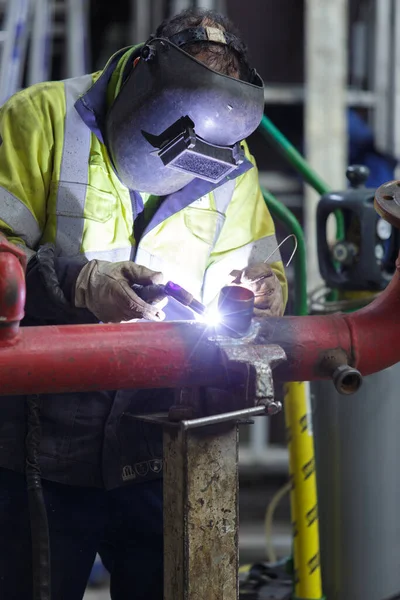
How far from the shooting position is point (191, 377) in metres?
1.24

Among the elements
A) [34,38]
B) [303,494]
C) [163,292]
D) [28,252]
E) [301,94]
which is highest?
[301,94]

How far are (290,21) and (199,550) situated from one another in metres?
4.52

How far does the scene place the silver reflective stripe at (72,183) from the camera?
161cm

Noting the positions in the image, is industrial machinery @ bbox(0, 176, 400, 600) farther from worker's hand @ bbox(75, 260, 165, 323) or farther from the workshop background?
the workshop background

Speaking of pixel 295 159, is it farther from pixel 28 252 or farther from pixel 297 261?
pixel 28 252

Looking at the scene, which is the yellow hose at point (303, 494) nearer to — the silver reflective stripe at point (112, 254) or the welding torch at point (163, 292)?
the silver reflective stripe at point (112, 254)

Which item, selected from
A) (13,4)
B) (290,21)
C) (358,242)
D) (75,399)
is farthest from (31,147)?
(290,21)

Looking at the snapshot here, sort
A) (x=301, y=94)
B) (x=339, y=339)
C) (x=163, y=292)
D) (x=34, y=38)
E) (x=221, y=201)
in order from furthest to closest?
(x=301, y=94) < (x=34, y=38) < (x=221, y=201) < (x=163, y=292) < (x=339, y=339)

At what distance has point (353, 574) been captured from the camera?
2297mm

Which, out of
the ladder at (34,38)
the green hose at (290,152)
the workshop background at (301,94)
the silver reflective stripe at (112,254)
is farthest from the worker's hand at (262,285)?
the workshop background at (301,94)

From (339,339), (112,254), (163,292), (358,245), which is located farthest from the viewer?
(358,245)

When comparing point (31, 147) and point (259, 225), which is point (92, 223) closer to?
point (31, 147)

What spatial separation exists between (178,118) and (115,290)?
0.35 m

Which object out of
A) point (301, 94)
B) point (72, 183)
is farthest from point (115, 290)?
point (301, 94)
